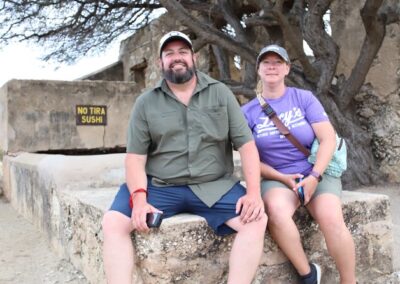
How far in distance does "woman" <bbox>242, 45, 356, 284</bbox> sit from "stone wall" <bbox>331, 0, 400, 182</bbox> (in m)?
4.32

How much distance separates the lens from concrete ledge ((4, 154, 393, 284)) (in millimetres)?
2057

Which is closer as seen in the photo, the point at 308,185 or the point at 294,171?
the point at 308,185

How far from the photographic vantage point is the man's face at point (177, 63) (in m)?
2.18

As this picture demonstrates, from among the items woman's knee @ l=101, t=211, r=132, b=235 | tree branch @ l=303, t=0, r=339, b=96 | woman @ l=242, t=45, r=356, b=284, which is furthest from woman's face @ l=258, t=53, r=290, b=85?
tree branch @ l=303, t=0, r=339, b=96

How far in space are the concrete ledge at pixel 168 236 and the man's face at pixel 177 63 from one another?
2.11 ft

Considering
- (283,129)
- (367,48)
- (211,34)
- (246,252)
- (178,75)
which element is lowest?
(246,252)

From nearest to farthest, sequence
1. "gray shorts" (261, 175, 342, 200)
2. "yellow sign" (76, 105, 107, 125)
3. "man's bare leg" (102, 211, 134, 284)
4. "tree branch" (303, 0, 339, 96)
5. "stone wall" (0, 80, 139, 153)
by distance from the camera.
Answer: "man's bare leg" (102, 211, 134, 284) < "gray shorts" (261, 175, 342, 200) < "stone wall" (0, 80, 139, 153) < "yellow sign" (76, 105, 107, 125) < "tree branch" (303, 0, 339, 96)

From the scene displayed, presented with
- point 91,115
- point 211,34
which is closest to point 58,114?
point 91,115

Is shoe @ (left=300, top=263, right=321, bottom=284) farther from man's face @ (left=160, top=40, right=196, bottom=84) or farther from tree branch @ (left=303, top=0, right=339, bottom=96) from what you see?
tree branch @ (left=303, top=0, right=339, bottom=96)

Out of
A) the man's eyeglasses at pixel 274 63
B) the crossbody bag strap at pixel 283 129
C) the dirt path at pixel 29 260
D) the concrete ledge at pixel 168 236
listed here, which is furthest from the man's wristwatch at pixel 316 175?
the dirt path at pixel 29 260

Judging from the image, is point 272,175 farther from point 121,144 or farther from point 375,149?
point 375,149

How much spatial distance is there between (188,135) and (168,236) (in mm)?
466

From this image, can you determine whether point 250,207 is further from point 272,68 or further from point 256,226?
point 272,68

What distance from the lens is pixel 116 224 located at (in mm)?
1984
